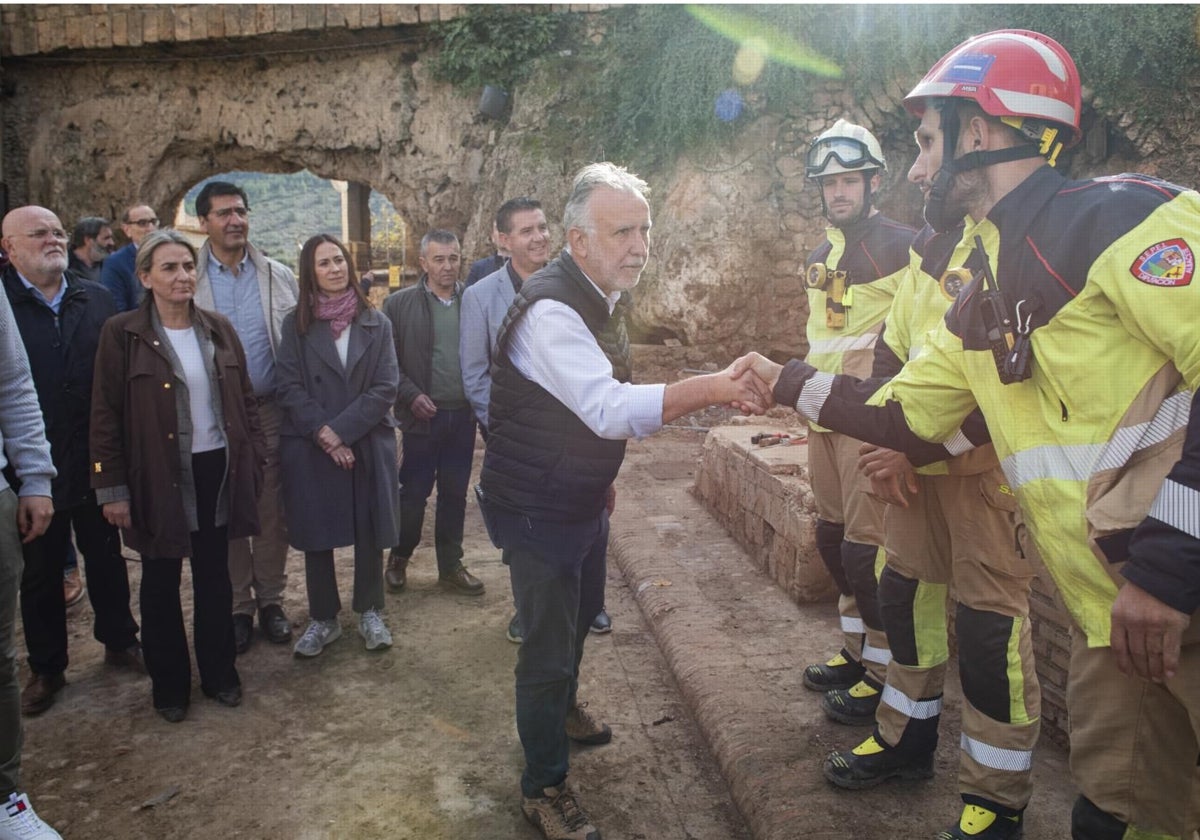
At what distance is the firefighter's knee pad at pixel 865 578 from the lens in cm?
344

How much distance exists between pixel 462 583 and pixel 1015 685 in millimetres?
3382

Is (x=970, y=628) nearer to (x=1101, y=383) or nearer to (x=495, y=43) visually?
(x=1101, y=383)

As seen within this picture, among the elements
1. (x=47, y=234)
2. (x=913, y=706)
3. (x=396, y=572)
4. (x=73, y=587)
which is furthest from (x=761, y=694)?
(x=73, y=587)

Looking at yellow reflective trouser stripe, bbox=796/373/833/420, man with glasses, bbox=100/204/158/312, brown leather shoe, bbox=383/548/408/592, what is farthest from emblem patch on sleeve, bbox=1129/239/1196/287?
man with glasses, bbox=100/204/158/312

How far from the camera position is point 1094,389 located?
1842mm

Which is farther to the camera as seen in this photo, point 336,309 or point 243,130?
point 243,130

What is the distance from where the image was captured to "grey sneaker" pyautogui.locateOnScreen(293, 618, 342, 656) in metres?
4.28

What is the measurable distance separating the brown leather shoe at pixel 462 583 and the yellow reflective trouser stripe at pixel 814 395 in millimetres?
3049

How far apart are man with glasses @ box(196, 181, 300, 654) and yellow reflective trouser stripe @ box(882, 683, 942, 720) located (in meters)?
3.13

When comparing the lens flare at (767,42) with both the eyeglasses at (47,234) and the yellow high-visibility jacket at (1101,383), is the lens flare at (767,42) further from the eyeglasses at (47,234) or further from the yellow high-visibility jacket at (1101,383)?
the yellow high-visibility jacket at (1101,383)

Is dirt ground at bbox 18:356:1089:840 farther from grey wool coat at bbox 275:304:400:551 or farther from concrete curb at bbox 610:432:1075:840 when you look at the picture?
grey wool coat at bbox 275:304:400:551

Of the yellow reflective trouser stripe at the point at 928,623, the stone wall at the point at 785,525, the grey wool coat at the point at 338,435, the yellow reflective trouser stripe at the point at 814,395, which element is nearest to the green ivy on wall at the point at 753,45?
the stone wall at the point at 785,525

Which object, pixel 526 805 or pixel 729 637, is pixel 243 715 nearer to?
pixel 526 805

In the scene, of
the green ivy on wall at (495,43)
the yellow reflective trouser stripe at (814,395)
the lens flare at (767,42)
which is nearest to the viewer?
the yellow reflective trouser stripe at (814,395)
